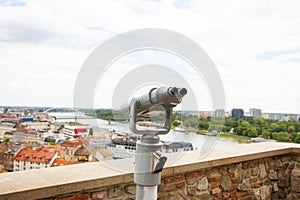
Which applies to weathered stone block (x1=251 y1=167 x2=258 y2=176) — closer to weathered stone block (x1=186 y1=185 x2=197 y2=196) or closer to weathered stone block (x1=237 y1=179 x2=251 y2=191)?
weathered stone block (x1=237 y1=179 x2=251 y2=191)

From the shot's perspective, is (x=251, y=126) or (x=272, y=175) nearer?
(x=251, y=126)

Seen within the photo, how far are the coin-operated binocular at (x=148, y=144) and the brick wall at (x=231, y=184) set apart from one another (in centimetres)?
60

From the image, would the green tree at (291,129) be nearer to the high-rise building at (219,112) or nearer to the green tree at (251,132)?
the green tree at (251,132)

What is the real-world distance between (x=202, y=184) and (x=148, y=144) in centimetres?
129

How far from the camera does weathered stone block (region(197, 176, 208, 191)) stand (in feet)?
6.94

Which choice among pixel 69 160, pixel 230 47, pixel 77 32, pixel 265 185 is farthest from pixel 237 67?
pixel 69 160

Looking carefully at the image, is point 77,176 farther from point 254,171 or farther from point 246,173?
point 254,171

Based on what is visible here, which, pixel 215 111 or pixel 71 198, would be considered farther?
pixel 71 198

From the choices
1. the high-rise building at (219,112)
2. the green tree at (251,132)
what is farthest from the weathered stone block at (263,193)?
the high-rise building at (219,112)

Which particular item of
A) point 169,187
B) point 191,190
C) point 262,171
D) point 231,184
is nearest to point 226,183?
point 231,184

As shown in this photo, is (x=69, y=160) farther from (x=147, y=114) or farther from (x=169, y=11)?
(x=169, y=11)

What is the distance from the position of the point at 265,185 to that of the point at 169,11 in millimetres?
1905

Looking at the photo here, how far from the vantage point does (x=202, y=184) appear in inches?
84.1

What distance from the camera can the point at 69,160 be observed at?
1.60m
